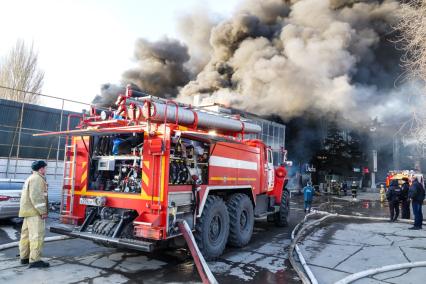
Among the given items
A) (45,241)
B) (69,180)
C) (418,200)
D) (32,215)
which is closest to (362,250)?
(418,200)

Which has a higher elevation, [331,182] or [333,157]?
[333,157]

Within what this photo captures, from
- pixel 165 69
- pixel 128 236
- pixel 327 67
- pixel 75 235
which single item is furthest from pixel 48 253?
pixel 165 69

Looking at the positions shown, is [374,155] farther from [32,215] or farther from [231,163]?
[32,215]

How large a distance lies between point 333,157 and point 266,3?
1548 cm

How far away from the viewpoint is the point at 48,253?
5664mm

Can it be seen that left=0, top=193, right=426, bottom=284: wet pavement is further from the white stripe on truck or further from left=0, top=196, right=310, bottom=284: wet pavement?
the white stripe on truck

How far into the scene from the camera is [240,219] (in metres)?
6.70

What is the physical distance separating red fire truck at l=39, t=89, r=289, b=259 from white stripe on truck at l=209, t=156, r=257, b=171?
0.7 inches

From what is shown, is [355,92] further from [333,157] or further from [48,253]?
[333,157]

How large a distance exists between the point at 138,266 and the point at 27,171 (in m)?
7.61

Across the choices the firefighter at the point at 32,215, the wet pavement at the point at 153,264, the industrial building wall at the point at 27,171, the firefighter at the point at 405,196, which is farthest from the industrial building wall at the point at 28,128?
the firefighter at the point at 405,196

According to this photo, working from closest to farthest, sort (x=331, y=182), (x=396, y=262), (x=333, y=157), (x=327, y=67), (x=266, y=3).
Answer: (x=396, y=262), (x=327, y=67), (x=266, y=3), (x=331, y=182), (x=333, y=157)

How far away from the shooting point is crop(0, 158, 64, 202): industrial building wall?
34.1 feet

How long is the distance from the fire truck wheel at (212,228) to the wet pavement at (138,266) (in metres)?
0.21
